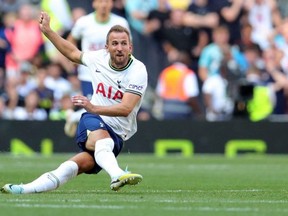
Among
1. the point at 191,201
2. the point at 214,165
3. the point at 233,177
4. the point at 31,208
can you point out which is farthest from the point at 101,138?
the point at 214,165

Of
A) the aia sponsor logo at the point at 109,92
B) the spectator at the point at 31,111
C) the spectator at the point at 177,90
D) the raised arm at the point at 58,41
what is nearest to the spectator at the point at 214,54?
the spectator at the point at 177,90

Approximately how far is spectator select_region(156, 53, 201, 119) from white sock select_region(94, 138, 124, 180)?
34.3 ft

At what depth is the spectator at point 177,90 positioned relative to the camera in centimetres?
2012

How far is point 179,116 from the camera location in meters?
20.1

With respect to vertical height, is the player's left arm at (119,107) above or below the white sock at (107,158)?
above

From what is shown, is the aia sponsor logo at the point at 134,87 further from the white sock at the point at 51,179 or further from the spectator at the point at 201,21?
the spectator at the point at 201,21

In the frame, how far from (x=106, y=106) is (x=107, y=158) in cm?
49

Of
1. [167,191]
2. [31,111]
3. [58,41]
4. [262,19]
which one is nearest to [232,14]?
[262,19]

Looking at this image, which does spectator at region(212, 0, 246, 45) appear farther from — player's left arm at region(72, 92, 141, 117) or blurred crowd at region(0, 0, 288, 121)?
player's left arm at region(72, 92, 141, 117)

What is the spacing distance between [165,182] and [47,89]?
8.91m

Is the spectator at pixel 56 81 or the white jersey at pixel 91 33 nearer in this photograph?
the white jersey at pixel 91 33

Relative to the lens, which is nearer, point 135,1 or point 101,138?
point 101,138

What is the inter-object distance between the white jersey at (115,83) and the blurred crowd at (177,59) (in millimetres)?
9898

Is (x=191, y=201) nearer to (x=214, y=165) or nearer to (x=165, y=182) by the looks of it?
(x=165, y=182)
